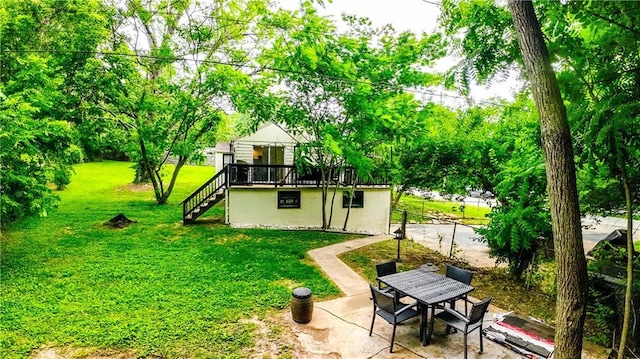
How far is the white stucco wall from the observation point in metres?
11.7

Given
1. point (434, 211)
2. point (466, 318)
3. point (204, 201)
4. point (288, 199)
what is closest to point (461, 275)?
point (466, 318)

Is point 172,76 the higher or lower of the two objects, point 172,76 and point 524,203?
the higher

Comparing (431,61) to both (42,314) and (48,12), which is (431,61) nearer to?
(42,314)

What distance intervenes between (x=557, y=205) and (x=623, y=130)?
0.79 metres

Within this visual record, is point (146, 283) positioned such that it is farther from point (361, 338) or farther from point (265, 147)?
point (265, 147)

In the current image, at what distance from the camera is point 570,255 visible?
2488 millimetres

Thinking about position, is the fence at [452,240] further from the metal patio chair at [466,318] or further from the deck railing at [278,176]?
the metal patio chair at [466,318]

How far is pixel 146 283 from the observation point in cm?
634

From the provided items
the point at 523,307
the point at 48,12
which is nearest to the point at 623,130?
the point at 523,307

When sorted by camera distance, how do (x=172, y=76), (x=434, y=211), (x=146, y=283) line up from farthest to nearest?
(x=434, y=211), (x=172, y=76), (x=146, y=283)

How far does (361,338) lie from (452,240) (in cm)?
715

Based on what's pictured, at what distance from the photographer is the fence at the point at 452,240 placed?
10.6 metres

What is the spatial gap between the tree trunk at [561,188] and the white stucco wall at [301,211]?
33.3 feet

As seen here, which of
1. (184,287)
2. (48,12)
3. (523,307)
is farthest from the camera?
(48,12)
